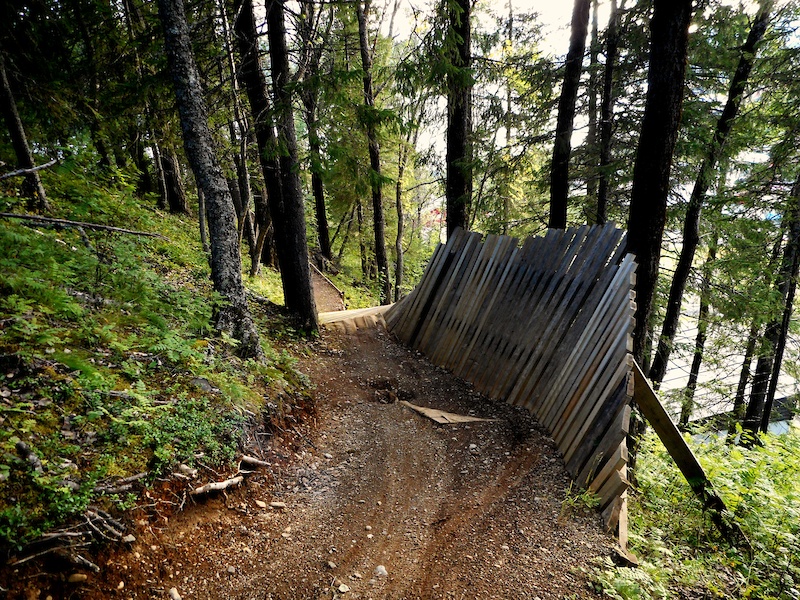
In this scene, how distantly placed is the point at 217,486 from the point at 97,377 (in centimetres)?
125

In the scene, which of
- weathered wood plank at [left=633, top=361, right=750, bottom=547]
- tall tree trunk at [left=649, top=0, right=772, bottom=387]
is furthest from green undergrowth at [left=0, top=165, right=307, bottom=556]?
tall tree trunk at [left=649, top=0, right=772, bottom=387]

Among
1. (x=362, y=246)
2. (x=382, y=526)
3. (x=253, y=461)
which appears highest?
(x=253, y=461)

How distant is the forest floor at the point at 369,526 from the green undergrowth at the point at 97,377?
29 centimetres

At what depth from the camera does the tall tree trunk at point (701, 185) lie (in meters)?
7.11

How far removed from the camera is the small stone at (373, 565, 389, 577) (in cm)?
284

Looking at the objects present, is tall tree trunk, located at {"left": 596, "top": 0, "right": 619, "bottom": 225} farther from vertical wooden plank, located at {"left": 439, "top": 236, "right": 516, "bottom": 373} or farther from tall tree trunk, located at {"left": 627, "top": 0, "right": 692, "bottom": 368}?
tall tree trunk, located at {"left": 627, "top": 0, "right": 692, "bottom": 368}

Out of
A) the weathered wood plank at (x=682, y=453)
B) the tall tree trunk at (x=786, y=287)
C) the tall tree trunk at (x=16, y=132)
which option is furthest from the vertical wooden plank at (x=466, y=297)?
the tall tree trunk at (x=16, y=132)

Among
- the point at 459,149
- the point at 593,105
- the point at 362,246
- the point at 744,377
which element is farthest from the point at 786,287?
the point at 362,246

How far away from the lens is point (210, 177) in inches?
179

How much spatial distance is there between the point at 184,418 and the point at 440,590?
2456mm

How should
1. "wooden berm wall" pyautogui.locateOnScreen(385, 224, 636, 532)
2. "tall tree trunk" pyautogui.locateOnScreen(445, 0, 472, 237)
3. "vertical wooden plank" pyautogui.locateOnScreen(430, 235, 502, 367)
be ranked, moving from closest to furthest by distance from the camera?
"wooden berm wall" pyautogui.locateOnScreen(385, 224, 636, 532) → "vertical wooden plank" pyautogui.locateOnScreen(430, 235, 502, 367) → "tall tree trunk" pyautogui.locateOnScreen(445, 0, 472, 237)

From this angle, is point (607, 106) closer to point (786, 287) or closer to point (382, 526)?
point (786, 287)

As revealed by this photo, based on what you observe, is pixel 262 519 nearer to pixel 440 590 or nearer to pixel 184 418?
pixel 184 418

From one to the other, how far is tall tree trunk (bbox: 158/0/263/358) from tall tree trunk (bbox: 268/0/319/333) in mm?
1322
